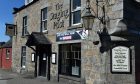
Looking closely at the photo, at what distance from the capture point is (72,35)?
642 inches

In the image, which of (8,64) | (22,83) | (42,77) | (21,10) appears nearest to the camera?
(22,83)

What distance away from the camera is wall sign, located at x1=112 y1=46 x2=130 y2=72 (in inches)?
513

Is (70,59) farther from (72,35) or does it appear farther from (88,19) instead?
(88,19)

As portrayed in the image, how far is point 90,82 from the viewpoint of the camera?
14.6 meters

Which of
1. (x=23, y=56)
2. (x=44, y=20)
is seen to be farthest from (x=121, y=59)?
(x=23, y=56)

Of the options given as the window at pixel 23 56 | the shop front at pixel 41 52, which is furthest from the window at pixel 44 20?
the window at pixel 23 56

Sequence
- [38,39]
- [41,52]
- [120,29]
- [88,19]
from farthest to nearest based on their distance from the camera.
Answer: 1. [41,52]
2. [38,39]
3. [88,19]
4. [120,29]

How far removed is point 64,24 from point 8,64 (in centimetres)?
1714

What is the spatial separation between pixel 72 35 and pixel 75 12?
141 cm

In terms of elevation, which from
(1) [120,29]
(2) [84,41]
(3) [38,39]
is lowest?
(2) [84,41]

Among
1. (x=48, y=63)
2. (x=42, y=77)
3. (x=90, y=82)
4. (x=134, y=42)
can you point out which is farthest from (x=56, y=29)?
(x=134, y=42)

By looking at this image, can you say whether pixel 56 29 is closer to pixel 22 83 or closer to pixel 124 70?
pixel 22 83

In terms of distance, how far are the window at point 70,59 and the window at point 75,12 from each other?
1.37m

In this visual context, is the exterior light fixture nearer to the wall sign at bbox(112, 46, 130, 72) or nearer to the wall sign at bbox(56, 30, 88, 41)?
the wall sign at bbox(56, 30, 88, 41)
